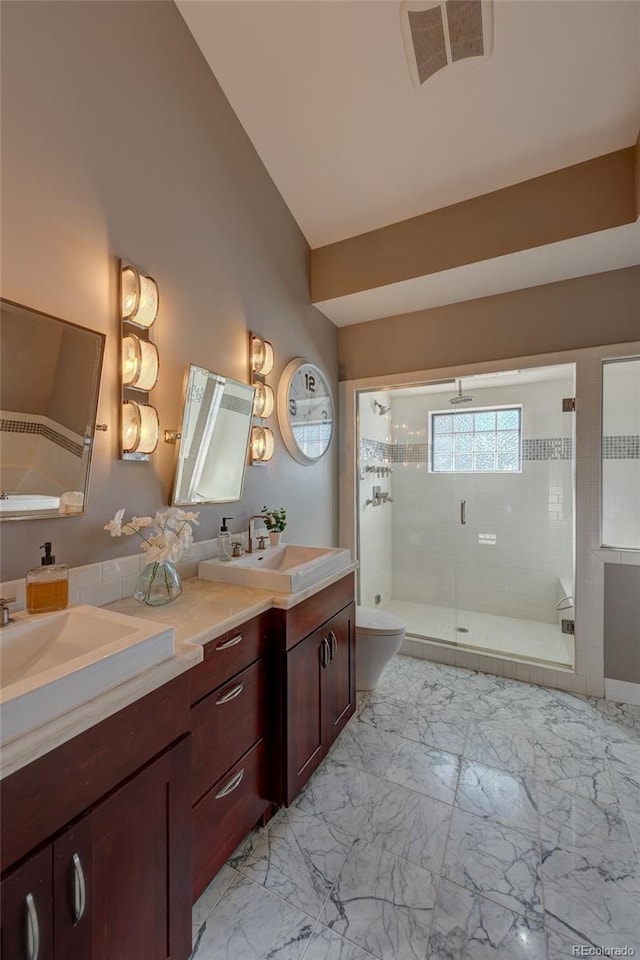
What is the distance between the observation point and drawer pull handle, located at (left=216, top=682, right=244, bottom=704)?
4.07 feet

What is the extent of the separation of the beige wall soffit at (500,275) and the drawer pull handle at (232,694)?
2.30m

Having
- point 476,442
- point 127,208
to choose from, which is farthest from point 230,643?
point 476,442

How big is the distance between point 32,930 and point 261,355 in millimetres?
2059

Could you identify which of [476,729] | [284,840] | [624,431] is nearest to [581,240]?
[624,431]

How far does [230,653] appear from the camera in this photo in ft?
4.16

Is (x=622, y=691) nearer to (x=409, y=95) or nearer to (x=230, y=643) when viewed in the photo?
(x=230, y=643)

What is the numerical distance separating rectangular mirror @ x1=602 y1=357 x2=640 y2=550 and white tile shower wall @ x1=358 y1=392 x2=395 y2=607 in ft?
5.14

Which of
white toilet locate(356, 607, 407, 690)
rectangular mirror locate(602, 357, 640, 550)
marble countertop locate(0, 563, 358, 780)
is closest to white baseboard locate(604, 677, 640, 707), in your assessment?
rectangular mirror locate(602, 357, 640, 550)

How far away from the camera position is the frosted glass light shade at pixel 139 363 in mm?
1453

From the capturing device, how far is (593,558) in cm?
238

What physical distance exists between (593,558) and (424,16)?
2.69 metres

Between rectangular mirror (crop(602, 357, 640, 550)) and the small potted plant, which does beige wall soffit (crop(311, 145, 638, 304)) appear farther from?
the small potted plant

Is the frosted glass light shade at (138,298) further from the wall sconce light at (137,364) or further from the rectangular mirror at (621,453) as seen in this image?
the rectangular mirror at (621,453)

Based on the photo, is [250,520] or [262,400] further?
[262,400]
